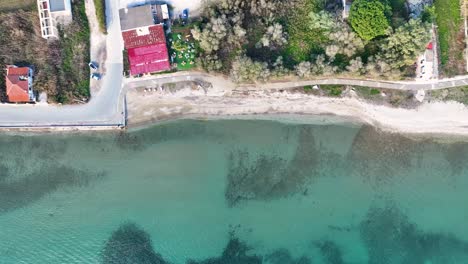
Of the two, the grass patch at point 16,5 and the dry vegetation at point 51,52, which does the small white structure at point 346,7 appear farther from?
the grass patch at point 16,5

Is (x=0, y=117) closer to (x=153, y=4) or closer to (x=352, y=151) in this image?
(x=153, y=4)

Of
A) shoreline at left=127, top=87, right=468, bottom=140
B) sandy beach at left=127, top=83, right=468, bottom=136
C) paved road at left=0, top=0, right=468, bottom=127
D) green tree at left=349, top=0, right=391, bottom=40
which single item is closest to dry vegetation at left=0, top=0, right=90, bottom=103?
paved road at left=0, top=0, right=468, bottom=127

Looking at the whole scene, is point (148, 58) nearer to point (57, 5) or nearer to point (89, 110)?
point (89, 110)

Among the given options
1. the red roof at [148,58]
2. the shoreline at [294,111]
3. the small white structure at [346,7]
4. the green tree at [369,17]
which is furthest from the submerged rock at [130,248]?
the small white structure at [346,7]

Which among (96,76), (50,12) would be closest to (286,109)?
(96,76)

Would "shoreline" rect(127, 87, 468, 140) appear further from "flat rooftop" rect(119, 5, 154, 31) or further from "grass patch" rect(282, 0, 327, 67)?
"flat rooftop" rect(119, 5, 154, 31)

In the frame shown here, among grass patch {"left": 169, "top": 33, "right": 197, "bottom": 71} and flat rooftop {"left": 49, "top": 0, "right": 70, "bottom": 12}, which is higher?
flat rooftop {"left": 49, "top": 0, "right": 70, "bottom": 12}

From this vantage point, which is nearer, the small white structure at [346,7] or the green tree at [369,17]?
the green tree at [369,17]
